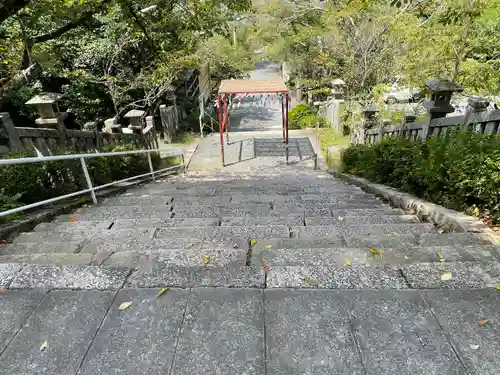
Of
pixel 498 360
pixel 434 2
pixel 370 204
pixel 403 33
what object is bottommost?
pixel 370 204

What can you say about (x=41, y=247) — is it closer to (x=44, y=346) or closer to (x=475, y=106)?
(x=44, y=346)

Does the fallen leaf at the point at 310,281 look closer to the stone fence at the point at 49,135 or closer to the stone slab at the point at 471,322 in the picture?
the stone slab at the point at 471,322

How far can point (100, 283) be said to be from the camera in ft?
6.35

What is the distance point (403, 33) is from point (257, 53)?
16.9 metres

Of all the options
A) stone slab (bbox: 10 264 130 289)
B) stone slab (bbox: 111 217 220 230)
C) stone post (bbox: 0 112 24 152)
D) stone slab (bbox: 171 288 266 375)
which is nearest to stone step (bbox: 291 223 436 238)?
stone slab (bbox: 111 217 220 230)

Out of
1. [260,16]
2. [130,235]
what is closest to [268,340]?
[130,235]

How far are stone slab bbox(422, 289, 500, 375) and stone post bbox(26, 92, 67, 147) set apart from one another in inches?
228

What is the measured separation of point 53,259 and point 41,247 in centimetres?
48

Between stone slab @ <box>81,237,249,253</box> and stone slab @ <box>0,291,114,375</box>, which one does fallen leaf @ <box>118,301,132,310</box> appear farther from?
stone slab @ <box>81,237,249,253</box>

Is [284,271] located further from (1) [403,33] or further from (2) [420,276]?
(1) [403,33]

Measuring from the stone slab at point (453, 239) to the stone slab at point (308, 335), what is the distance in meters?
1.18

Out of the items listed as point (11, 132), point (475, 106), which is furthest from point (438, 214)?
point (11, 132)

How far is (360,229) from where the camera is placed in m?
2.99

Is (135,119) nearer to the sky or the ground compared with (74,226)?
nearer to the sky
